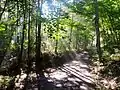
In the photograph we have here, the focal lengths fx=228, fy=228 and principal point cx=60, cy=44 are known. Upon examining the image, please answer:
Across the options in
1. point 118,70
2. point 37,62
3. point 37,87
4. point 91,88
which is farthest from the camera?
point 37,62

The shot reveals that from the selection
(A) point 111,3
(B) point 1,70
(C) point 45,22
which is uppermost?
(A) point 111,3

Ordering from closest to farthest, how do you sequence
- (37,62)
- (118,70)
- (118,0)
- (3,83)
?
(3,83) < (118,70) < (118,0) < (37,62)

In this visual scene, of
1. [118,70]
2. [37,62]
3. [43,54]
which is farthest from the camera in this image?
[43,54]

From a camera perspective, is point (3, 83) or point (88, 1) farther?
point (88, 1)

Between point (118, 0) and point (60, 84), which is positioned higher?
point (118, 0)

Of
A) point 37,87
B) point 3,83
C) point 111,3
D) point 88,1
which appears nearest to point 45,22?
point 37,87

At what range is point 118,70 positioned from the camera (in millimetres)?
16250

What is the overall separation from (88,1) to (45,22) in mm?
12945

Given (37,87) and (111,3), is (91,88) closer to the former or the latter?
(37,87)

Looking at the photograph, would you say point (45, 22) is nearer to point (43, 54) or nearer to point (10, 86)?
point (10, 86)

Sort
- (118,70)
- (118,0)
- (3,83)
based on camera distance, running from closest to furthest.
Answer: (3,83) → (118,70) → (118,0)

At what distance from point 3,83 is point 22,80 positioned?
1.80 m

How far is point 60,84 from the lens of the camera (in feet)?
48.4

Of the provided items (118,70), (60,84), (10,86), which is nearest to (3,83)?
(10,86)
